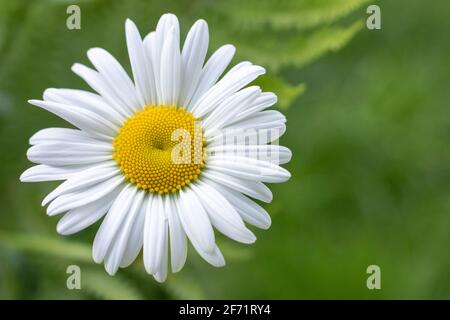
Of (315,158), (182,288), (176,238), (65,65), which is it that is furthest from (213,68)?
(315,158)

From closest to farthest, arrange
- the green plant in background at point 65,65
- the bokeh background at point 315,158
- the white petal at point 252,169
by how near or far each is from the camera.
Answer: the white petal at point 252,169, the green plant in background at point 65,65, the bokeh background at point 315,158

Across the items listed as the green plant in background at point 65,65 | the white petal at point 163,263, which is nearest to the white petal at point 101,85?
the white petal at point 163,263

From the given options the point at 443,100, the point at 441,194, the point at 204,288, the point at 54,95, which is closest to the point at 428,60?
the point at 443,100

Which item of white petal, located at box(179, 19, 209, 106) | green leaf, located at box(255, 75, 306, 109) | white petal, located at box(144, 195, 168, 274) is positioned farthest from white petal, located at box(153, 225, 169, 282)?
green leaf, located at box(255, 75, 306, 109)

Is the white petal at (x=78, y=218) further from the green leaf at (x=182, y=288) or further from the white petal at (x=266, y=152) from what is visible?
the green leaf at (x=182, y=288)

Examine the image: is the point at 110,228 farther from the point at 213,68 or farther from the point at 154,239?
the point at 213,68
